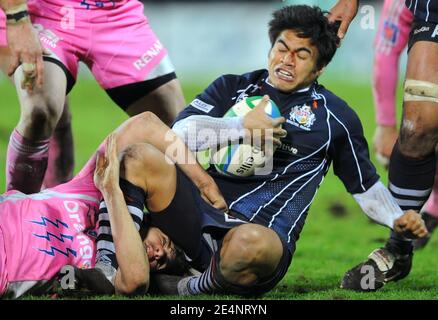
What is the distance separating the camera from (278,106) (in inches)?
194

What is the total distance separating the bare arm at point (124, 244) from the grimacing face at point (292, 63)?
97cm

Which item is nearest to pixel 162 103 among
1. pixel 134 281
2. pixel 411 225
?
pixel 134 281

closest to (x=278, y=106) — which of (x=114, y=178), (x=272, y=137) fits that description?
(x=272, y=137)

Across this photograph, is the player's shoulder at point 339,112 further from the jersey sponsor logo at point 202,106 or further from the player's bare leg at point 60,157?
the player's bare leg at point 60,157

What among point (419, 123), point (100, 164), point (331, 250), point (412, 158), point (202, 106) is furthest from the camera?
point (331, 250)

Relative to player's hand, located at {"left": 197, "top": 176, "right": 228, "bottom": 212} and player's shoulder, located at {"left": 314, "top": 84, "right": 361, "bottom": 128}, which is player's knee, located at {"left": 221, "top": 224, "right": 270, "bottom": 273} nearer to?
player's hand, located at {"left": 197, "top": 176, "right": 228, "bottom": 212}

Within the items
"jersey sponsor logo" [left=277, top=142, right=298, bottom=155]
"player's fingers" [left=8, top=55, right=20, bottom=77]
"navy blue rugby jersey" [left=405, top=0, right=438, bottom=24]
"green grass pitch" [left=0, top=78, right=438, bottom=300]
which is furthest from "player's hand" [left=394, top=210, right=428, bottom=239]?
"player's fingers" [left=8, top=55, right=20, bottom=77]

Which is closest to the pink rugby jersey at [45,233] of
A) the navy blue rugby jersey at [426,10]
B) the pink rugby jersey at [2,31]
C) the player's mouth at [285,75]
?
the player's mouth at [285,75]

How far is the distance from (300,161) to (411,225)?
0.67 m

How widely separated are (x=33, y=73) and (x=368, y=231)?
11.4 feet

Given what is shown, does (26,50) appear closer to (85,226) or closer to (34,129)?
(34,129)

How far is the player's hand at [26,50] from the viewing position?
5.12m

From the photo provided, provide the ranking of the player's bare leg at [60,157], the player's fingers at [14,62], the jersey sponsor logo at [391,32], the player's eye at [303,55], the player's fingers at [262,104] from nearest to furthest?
the player's fingers at [262,104]
the player's eye at [303,55]
the player's fingers at [14,62]
the player's bare leg at [60,157]
the jersey sponsor logo at [391,32]

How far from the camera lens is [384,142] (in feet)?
22.4
